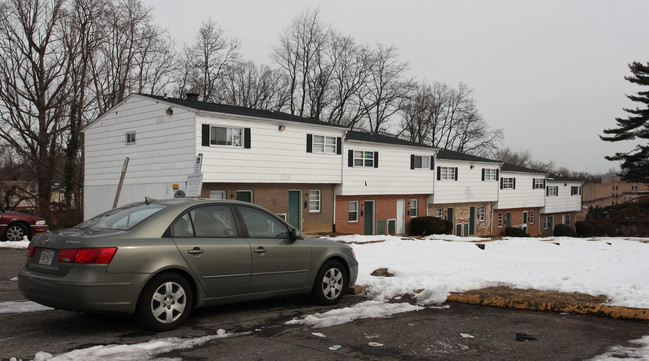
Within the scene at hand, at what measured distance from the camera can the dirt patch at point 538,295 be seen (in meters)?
7.52

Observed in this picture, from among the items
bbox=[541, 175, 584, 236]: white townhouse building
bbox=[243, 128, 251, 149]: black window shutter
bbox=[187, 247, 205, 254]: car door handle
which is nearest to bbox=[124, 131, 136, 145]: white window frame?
bbox=[243, 128, 251, 149]: black window shutter

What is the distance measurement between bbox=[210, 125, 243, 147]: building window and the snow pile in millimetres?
9967

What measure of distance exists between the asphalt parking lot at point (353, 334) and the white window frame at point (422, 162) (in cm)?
2720

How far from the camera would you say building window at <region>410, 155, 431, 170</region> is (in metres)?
33.9

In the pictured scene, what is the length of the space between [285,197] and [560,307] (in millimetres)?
19632

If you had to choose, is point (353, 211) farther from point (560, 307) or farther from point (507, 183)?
point (560, 307)

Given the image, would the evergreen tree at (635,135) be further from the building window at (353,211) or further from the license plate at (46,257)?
the license plate at (46,257)

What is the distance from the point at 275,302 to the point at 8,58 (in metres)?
32.5

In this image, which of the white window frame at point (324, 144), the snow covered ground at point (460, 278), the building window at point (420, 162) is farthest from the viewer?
the building window at point (420, 162)

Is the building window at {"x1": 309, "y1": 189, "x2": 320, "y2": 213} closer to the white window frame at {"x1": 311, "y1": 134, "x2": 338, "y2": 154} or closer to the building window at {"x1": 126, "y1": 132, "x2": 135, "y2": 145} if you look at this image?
the white window frame at {"x1": 311, "y1": 134, "x2": 338, "y2": 154}

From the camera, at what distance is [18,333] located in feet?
18.9

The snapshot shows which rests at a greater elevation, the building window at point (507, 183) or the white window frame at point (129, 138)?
the white window frame at point (129, 138)

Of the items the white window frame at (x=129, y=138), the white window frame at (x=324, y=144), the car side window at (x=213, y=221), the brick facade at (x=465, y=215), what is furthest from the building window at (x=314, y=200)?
the car side window at (x=213, y=221)

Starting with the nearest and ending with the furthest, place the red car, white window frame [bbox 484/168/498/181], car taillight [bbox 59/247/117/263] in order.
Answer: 1. car taillight [bbox 59/247/117/263]
2. the red car
3. white window frame [bbox 484/168/498/181]
